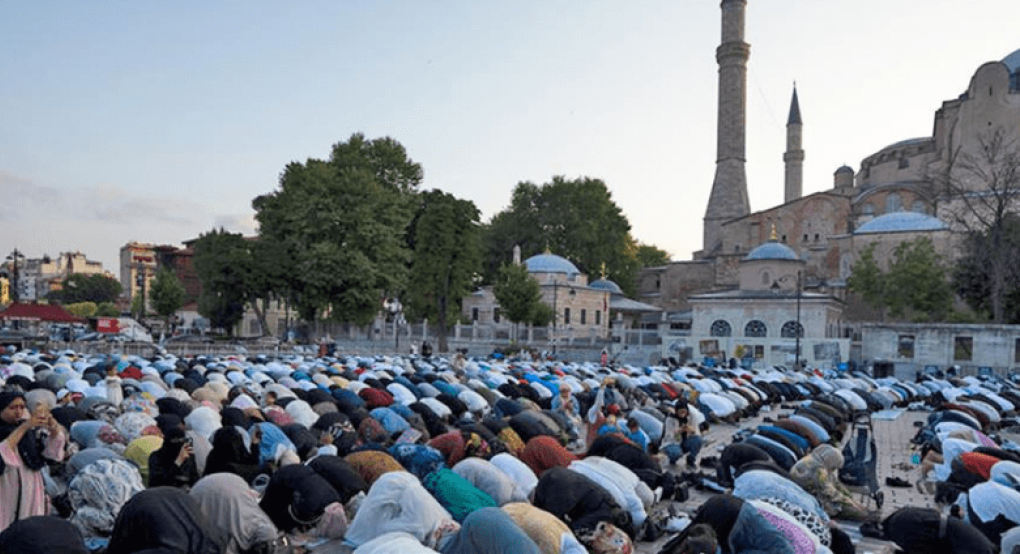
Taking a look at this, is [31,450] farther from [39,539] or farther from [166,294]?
[166,294]

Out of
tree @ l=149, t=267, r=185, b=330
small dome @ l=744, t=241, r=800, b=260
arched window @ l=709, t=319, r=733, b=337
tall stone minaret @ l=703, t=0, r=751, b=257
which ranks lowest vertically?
arched window @ l=709, t=319, r=733, b=337

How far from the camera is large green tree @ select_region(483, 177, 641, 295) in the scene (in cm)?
5594

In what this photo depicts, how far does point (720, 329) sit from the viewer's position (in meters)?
33.1

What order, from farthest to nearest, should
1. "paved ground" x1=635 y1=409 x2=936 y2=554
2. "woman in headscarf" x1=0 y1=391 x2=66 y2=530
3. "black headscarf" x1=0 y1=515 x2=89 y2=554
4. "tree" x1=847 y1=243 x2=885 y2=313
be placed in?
"tree" x1=847 y1=243 x2=885 y2=313 < "paved ground" x1=635 y1=409 x2=936 y2=554 < "woman in headscarf" x1=0 y1=391 x2=66 y2=530 < "black headscarf" x1=0 y1=515 x2=89 y2=554

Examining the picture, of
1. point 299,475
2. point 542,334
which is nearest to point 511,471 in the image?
point 299,475

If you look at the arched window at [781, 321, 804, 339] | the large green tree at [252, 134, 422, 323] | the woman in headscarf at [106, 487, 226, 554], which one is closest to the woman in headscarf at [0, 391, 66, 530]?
the woman in headscarf at [106, 487, 226, 554]

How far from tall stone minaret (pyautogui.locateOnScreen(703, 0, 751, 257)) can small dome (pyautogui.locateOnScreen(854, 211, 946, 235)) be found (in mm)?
11135

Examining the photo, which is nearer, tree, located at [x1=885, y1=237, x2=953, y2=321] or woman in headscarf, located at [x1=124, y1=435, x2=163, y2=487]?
woman in headscarf, located at [x1=124, y1=435, x2=163, y2=487]

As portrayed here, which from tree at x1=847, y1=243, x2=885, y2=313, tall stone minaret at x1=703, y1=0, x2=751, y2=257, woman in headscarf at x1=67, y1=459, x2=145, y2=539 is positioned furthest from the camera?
tall stone minaret at x1=703, y1=0, x2=751, y2=257

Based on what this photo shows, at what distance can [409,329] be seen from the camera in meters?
43.2

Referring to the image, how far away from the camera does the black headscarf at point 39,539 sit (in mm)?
4707

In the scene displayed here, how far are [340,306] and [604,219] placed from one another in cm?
2679

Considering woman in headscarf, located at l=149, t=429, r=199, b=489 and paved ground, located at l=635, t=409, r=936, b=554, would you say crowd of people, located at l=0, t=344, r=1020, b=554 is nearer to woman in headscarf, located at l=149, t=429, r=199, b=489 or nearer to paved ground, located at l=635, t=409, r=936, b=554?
woman in headscarf, located at l=149, t=429, r=199, b=489

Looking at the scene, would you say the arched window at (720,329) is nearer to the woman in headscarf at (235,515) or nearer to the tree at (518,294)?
the tree at (518,294)
